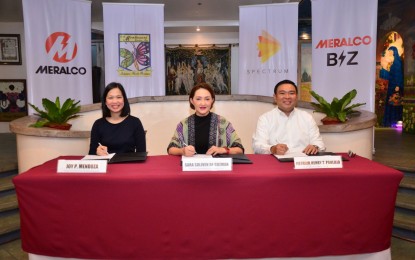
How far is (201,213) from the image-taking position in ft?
5.61

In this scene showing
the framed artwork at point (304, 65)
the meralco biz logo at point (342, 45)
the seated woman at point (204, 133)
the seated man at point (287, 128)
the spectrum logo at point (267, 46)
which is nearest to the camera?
the seated woman at point (204, 133)

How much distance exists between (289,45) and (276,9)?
0.62 meters

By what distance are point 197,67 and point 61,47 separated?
250 inches

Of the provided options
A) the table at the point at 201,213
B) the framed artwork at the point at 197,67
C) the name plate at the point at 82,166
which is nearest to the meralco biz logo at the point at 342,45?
the table at the point at 201,213

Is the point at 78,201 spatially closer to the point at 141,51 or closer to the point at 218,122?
the point at 218,122

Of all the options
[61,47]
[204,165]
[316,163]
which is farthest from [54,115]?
[316,163]

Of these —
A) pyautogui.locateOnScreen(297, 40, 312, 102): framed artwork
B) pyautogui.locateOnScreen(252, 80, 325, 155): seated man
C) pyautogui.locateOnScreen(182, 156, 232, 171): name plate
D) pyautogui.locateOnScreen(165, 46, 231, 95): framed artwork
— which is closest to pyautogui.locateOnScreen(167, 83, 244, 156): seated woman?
pyautogui.locateOnScreen(252, 80, 325, 155): seated man

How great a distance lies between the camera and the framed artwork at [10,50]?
894cm

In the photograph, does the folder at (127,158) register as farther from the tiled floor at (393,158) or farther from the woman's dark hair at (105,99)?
the tiled floor at (393,158)

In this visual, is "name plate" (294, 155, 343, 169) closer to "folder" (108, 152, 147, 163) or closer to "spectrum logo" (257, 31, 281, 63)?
"folder" (108, 152, 147, 163)

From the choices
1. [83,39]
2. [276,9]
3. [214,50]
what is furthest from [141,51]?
[214,50]

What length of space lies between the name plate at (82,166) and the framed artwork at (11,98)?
8.33m

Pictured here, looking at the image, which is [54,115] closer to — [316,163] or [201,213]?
[201,213]

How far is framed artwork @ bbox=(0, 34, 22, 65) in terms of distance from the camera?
894 cm
